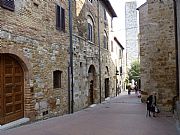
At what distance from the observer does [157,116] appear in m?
13.6

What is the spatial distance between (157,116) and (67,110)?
4.70 metres

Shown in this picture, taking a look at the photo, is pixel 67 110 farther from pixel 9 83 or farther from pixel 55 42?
pixel 9 83

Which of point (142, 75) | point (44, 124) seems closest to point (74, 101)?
point (44, 124)

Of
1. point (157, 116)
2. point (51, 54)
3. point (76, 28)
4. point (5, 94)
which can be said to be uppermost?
point (76, 28)

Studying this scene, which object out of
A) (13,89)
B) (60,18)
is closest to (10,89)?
(13,89)

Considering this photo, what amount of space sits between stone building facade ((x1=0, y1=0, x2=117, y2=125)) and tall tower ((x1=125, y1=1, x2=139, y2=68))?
1453 inches

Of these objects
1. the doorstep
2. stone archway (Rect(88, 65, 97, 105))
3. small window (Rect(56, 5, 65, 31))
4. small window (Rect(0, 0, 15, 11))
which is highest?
small window (Rect(56, 5, 65, 31))

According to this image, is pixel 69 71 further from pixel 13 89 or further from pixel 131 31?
pixel 131 31

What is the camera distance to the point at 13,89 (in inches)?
408

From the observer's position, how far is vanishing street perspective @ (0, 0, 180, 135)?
991 cm

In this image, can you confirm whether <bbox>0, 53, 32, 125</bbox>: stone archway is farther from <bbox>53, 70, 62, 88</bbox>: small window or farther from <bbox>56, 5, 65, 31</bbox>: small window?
<bbox>56, 5, 65, 31</bbox>: small window

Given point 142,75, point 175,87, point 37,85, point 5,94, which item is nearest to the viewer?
point 5,94

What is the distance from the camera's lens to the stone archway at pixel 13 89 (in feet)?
32.0

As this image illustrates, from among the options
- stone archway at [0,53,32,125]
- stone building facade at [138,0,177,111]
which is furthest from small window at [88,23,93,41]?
stone archway at [0,53,32,125]
